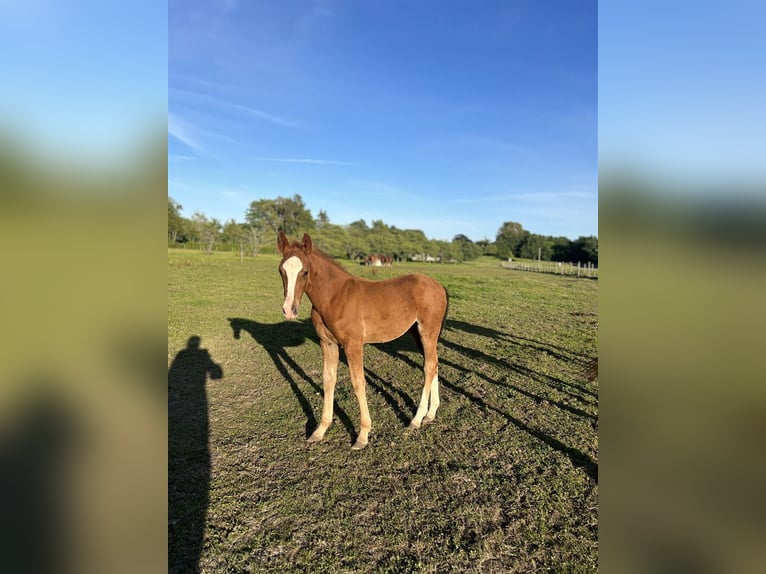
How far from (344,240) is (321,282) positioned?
191ft

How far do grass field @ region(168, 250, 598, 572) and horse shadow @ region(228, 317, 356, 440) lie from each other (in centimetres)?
5

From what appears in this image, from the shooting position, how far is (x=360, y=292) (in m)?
4.32

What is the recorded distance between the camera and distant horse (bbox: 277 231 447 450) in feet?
12.4

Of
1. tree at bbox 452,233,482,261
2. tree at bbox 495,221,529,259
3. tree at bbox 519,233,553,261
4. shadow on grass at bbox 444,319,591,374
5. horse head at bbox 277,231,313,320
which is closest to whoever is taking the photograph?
horse head at bbox 277,231,313,320

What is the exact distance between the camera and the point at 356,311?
165 inches

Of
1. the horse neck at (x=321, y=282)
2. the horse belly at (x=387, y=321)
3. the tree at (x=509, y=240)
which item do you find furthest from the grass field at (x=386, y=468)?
the tree at (x=509, y=240)

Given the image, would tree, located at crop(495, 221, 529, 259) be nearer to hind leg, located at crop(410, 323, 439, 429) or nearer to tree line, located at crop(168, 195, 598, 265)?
tree line, located at crop(168, 195, 598, 265)

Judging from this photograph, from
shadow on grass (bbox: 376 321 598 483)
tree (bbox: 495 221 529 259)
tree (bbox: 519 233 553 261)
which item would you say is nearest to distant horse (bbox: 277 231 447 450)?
shadow on grass (bbox: 376 321 598 483)

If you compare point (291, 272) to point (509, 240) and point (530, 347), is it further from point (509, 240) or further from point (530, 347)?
point (509, 240)

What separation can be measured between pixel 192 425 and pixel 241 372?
2028mm

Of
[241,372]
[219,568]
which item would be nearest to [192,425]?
[241,372]
